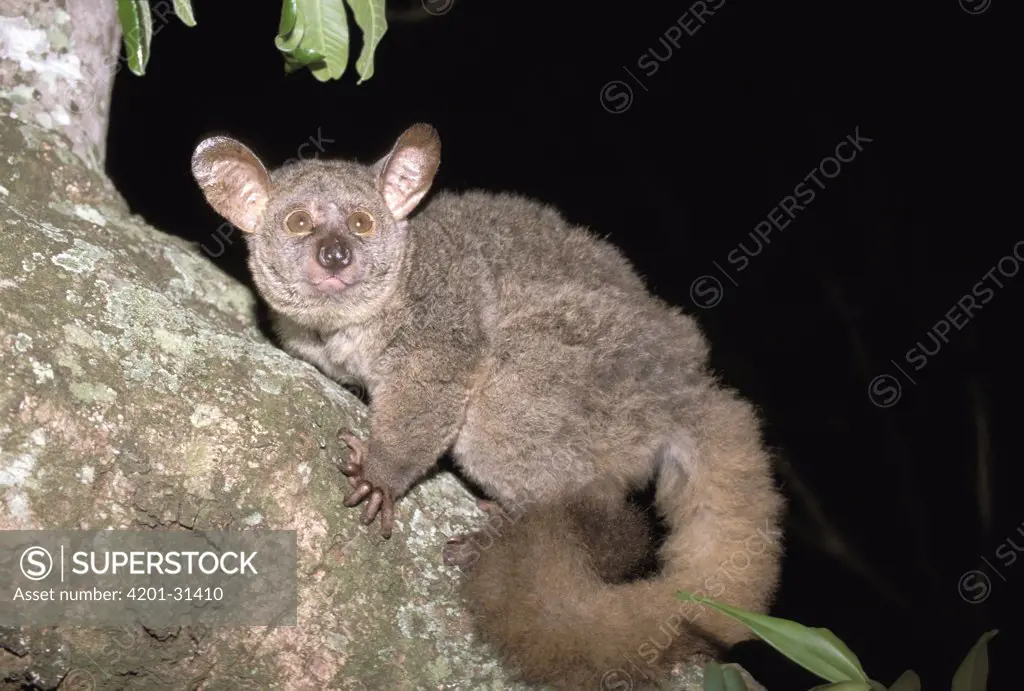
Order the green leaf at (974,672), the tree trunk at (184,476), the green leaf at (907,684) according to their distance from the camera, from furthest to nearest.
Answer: the green leaf at (907,684), the green leaf at (974,672), the tree trunk at (184,476)

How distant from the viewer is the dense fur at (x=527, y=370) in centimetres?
283

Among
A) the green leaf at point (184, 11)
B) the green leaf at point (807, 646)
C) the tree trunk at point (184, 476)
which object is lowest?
the tree trunk at point (184, 476)

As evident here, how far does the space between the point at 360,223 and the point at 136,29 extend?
1552 mm

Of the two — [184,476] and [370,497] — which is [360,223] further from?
[184,476]

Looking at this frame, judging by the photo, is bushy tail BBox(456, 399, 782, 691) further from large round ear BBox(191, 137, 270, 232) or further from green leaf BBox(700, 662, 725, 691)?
large round ear BBox(191, 137, 270, 232)

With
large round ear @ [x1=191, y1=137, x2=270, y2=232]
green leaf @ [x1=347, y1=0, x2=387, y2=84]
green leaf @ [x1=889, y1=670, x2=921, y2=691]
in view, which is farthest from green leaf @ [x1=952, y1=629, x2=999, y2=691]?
large round ear @ [x1=191, y1=137, x2=270, y2=232]

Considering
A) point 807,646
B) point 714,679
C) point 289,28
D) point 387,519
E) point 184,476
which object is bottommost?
point 184,476

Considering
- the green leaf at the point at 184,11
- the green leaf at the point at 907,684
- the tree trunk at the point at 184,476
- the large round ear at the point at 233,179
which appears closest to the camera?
the green leaf at the point at 184,11

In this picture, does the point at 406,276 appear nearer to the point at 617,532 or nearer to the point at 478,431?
the point at 478,431

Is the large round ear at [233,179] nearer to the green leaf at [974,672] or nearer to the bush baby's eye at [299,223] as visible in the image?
the bush baby's eye at [299,223]

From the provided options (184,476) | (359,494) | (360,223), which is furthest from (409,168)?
(184,476)

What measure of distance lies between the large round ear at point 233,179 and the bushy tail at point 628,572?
154 cm

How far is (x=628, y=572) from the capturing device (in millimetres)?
2709

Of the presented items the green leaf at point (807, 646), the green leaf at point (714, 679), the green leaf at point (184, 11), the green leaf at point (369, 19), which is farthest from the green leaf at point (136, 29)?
the green leaf at point (714, 679)
